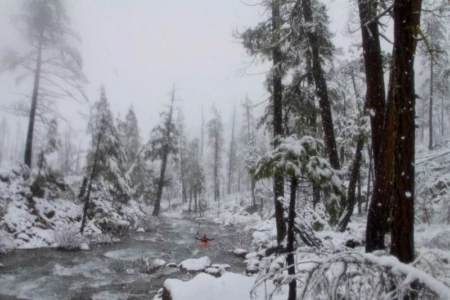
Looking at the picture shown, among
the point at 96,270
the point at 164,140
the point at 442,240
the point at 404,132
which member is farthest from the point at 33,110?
the point at 442,240

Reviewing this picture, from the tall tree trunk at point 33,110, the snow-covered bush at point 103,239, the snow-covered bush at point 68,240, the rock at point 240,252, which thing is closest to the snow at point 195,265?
the rock at point 240,252

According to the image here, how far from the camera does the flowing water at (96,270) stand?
362 inches

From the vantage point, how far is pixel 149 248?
15.7 meters

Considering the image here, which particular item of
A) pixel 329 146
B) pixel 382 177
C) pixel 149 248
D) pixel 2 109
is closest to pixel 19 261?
pixel 149 248

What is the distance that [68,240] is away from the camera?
14.2 meters

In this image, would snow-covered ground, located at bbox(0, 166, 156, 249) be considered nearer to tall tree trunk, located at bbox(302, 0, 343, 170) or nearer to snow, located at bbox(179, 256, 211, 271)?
snow, located at bbox(179, 256, 211, 271)

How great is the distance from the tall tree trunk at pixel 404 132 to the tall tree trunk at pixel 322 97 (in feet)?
18.5

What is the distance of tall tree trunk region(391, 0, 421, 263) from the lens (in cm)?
311

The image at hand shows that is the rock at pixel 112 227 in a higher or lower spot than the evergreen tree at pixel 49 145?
lower

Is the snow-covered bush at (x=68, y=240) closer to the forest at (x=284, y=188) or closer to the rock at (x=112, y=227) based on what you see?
the forest at (x=284, y=188)

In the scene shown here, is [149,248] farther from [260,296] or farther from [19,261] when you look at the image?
[260,296]

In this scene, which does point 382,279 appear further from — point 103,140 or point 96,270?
point 103,140

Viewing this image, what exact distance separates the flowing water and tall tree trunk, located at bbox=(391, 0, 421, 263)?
25.1 feet

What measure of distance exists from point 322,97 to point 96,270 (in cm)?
952
